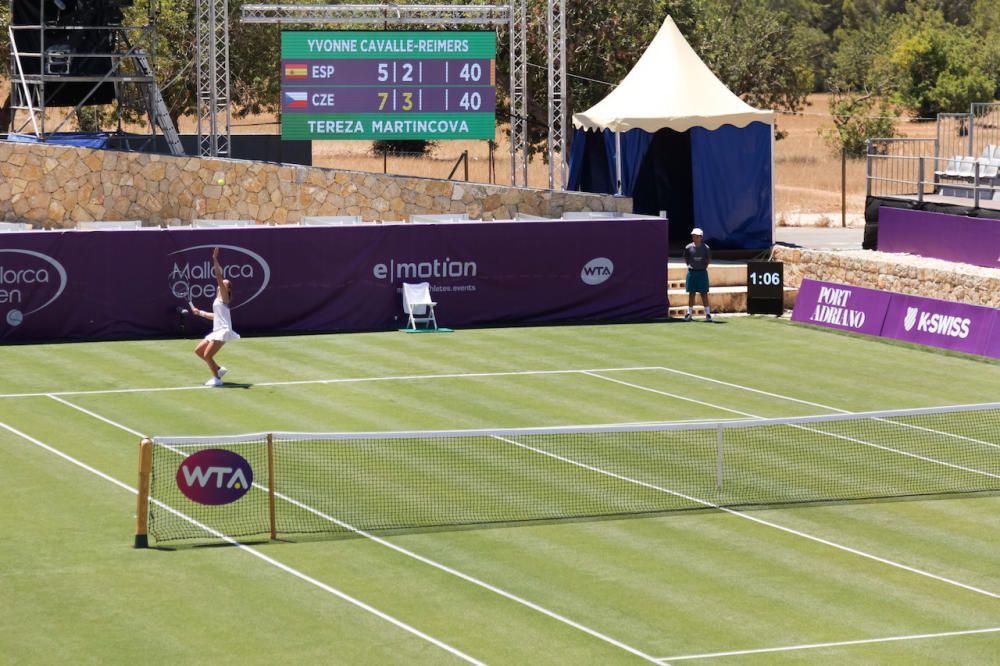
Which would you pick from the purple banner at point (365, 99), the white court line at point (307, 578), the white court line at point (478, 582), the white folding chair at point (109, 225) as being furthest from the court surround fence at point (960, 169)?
the white court line at point (307, 578)

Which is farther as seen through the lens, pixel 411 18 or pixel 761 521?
pixel 411 18

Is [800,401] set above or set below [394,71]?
below

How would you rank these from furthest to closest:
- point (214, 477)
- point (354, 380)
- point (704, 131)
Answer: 1. point (704, 131)
2. point (354, 380)
3. point (214, 477)

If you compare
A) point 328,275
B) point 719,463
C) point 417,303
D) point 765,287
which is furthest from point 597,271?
point 719,463

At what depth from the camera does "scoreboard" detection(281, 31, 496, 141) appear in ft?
127

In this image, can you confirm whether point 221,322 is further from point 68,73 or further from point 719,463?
point 68,73

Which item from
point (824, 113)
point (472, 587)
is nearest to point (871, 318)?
point (472, 587)

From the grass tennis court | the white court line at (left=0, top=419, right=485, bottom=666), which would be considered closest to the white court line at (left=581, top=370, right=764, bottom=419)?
the grass tennis court

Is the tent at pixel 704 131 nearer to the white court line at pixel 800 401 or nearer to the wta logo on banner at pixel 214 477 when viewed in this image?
the white court line at pixel 800 401

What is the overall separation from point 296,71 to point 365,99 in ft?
5.71

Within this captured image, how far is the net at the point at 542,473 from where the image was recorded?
1681 cm

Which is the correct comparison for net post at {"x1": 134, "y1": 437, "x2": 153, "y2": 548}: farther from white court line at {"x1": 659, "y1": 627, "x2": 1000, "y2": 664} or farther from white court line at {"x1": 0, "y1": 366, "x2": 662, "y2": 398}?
white court line at {"x1": 0, "y1": 366, "x2": 662, "y2": 398}

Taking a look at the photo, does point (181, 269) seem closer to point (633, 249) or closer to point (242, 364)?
point (242, 364)

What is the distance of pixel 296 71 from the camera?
38.8m
